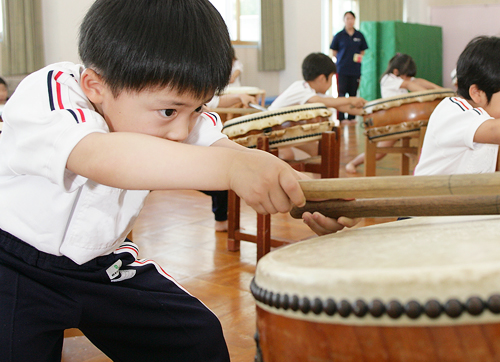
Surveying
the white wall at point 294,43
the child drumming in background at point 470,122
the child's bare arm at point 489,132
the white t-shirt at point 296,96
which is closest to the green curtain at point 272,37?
the white wall at point 294,43

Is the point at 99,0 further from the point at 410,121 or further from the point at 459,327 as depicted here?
the point at 410,121

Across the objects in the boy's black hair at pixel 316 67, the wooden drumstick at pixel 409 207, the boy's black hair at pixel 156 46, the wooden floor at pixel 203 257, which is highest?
the boy's black hair at pixel 316 67

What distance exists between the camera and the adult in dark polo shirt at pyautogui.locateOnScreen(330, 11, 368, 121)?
772 cm

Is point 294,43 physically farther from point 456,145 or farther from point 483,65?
point 456,145

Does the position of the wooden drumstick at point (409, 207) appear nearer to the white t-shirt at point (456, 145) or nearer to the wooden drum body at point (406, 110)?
the white t-shirt at point (456, 145)

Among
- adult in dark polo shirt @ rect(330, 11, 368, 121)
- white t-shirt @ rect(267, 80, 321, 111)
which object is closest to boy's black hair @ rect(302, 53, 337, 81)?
white t-shirt @ rect(267, 80, 321, 111)

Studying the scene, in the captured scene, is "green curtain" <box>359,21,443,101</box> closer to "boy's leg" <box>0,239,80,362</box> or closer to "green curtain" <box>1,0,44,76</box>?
"green curtain" <box>1,0,44,76</box>

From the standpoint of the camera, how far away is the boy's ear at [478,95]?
5.99 ft

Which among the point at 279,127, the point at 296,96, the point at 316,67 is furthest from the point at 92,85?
the point at 316,67

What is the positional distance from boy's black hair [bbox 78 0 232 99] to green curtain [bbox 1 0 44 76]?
4.93 metres

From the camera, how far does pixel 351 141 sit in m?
5.84

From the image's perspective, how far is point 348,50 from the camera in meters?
7.77

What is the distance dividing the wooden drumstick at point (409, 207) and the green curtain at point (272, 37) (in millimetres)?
7316

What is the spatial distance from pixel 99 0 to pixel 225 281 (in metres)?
1.22
